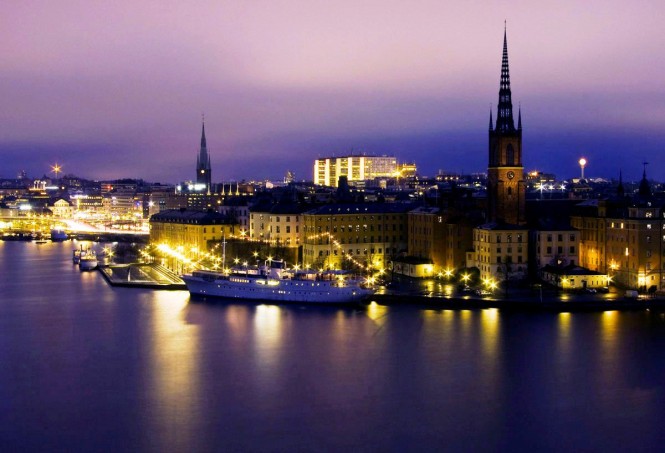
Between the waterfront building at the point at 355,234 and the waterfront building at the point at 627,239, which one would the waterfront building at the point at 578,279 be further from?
the waterfront building at the point at 355,234

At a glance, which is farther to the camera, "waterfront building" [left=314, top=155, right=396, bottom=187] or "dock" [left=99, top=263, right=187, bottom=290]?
"waterfront building" [left=314, top=155, right=396, bottom=187]

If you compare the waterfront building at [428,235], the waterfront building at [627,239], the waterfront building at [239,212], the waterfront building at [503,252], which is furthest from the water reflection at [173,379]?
the waterfront building at [239,212]

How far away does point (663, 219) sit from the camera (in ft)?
58.2

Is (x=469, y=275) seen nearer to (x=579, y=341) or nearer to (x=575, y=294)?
(x=575, y=294)

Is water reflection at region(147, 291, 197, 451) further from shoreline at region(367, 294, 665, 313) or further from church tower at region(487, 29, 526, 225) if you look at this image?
church tower at region(487, 29, 526, 225)

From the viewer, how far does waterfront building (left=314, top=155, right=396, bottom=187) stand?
6191 cm

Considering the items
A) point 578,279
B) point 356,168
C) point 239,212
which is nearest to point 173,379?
point 578,279

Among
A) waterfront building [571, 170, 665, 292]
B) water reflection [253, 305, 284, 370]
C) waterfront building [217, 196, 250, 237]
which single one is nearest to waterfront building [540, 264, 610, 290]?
waterfront building [571, 170, 665, 292]

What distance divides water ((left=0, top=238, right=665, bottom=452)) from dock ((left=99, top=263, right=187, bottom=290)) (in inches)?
133

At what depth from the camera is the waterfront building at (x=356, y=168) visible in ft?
203

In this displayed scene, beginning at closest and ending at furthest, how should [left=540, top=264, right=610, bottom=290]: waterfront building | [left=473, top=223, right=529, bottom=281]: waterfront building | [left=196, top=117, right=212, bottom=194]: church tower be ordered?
[left=540, top=264, right=610, bottom=290]: waterfront building
[left=473, top=223, right=529, bottom=281]: waterfront building
[left=196, top=117, right=212, bottom=194]: church tower

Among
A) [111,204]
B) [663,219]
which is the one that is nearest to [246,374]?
[663,219]

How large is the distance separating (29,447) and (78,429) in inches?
24.8

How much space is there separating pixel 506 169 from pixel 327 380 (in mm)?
10152
